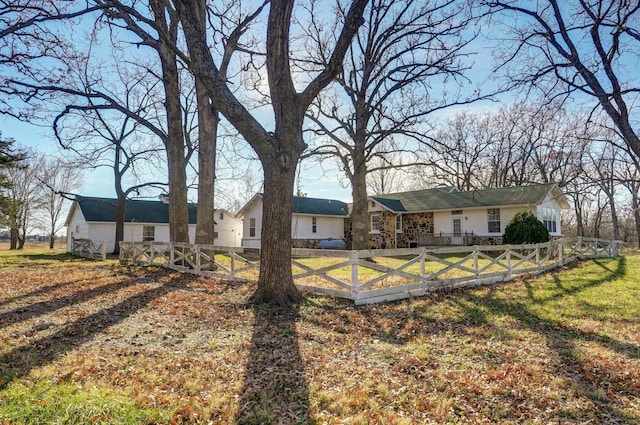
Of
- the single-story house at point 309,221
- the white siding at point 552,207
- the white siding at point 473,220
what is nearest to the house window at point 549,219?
the white siding at point 552,207

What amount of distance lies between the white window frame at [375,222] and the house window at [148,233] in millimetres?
17120

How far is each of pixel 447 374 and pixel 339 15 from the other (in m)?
15.7

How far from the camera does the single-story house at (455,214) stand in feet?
78.5

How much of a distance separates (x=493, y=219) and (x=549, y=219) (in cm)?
411

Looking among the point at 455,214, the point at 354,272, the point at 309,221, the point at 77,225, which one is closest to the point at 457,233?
the point at 455,214

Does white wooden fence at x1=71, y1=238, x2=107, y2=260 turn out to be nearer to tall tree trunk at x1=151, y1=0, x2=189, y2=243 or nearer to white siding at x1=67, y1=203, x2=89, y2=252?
white siding at x1=67, y1=203, x2=89, y2=252

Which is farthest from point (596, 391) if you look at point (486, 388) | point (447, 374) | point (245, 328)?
point (245, 328)

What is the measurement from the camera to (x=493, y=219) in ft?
80.6

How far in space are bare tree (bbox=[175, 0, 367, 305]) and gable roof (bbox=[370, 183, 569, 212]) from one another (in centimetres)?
1664

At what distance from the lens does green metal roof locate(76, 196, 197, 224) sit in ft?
91.9

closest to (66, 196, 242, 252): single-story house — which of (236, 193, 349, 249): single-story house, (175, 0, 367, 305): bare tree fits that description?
(236, 193, 349, 249): single-story house

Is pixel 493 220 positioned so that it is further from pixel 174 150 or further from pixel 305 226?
pixel 174 150

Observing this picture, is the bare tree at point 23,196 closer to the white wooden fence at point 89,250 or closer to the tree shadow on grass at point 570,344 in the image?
the white wooden fence at point 89,250

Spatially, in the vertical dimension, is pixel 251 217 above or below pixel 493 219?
above
